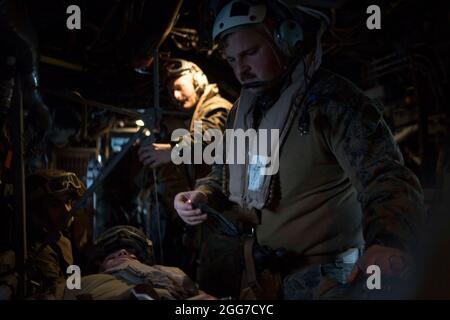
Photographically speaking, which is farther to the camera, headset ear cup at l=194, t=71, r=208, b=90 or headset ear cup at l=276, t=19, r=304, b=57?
headset ear cup at l=194, t=71, r=208, b=90

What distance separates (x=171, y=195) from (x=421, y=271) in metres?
4.87

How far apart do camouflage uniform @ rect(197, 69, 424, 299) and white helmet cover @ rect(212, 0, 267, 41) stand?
641mm

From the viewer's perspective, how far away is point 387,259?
2.14 metres

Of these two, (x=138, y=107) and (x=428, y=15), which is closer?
(x=428, y=15)

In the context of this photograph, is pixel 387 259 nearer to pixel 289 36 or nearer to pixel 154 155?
pixel 289 36

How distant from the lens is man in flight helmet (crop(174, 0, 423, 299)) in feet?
9.66

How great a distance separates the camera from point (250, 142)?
354 cm

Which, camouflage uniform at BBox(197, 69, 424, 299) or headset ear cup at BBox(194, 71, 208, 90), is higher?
headset ear cup at BBox(194, 71, 208, 90)

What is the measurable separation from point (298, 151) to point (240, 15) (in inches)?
44.0

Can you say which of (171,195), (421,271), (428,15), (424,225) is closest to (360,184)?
(424,225)

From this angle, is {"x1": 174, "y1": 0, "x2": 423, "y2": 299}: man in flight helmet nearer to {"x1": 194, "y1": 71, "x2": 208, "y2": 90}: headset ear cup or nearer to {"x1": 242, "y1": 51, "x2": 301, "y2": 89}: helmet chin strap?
{"x1": 242, "y1": 51, "x2": 301, "y2": 89}: helmet chin strap

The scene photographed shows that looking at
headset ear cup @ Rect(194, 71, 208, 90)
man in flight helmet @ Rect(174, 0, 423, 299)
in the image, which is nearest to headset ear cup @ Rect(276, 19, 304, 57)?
man in flight helmet @ Rect(174, 0, 423, 299)

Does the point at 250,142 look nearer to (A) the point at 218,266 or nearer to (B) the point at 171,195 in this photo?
(A) the point at 218,266

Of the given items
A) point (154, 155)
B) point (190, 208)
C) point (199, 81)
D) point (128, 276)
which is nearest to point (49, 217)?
point (128, 276)
